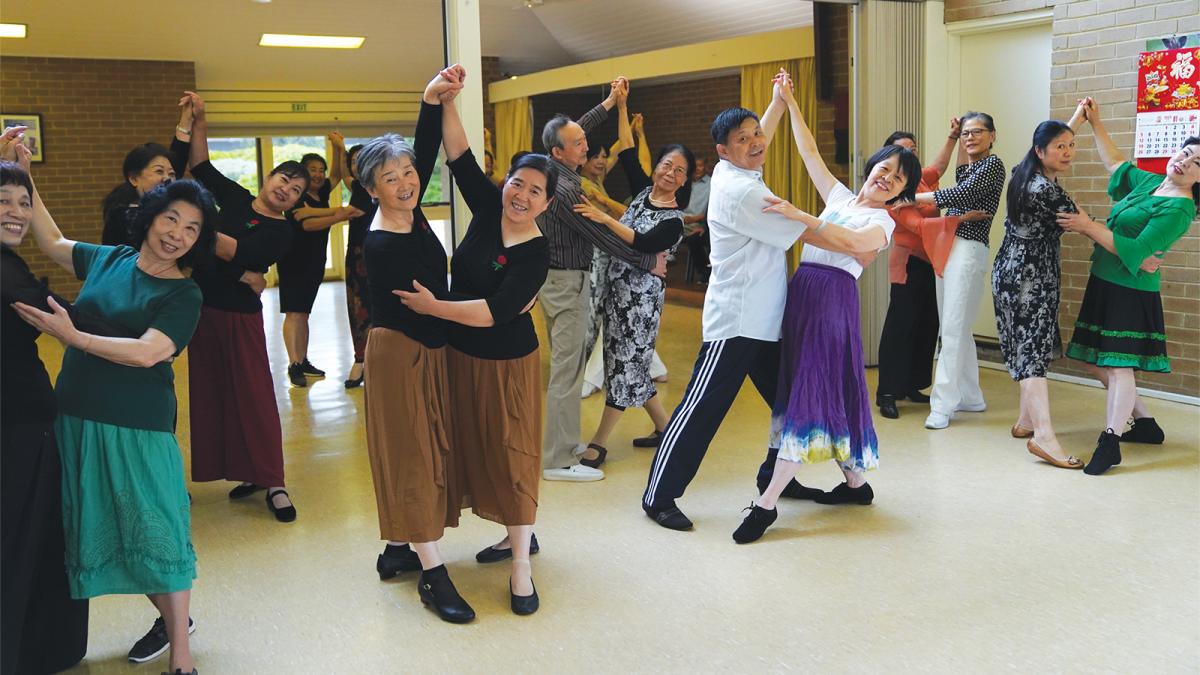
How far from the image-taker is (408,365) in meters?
2.98

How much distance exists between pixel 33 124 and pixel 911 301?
8.53 meters

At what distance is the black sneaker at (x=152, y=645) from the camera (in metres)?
2.82

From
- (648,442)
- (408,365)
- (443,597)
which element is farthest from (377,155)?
(648,442)

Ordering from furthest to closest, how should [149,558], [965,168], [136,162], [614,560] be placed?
[965,168] < [136,162] < [614,560] < [149,558]

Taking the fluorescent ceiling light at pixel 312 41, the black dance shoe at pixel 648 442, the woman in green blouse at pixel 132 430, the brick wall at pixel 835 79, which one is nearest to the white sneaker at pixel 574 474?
the black dance shoe at pixel 648 442

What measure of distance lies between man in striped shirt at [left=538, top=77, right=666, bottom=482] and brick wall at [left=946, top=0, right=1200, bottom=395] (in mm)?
2926

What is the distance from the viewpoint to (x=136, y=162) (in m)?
3.79

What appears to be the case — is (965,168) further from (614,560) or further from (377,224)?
(377,224)

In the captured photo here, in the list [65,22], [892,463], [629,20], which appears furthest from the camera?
[629,20]

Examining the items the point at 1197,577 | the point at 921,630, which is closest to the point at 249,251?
the point at 921,630

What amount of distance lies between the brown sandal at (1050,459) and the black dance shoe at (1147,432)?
0.56m

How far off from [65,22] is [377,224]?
7.86 metres

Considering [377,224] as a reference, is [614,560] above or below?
below

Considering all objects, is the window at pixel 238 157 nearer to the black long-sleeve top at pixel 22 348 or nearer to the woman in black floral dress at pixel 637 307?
the woman in black floral dress at pixel 637 307
